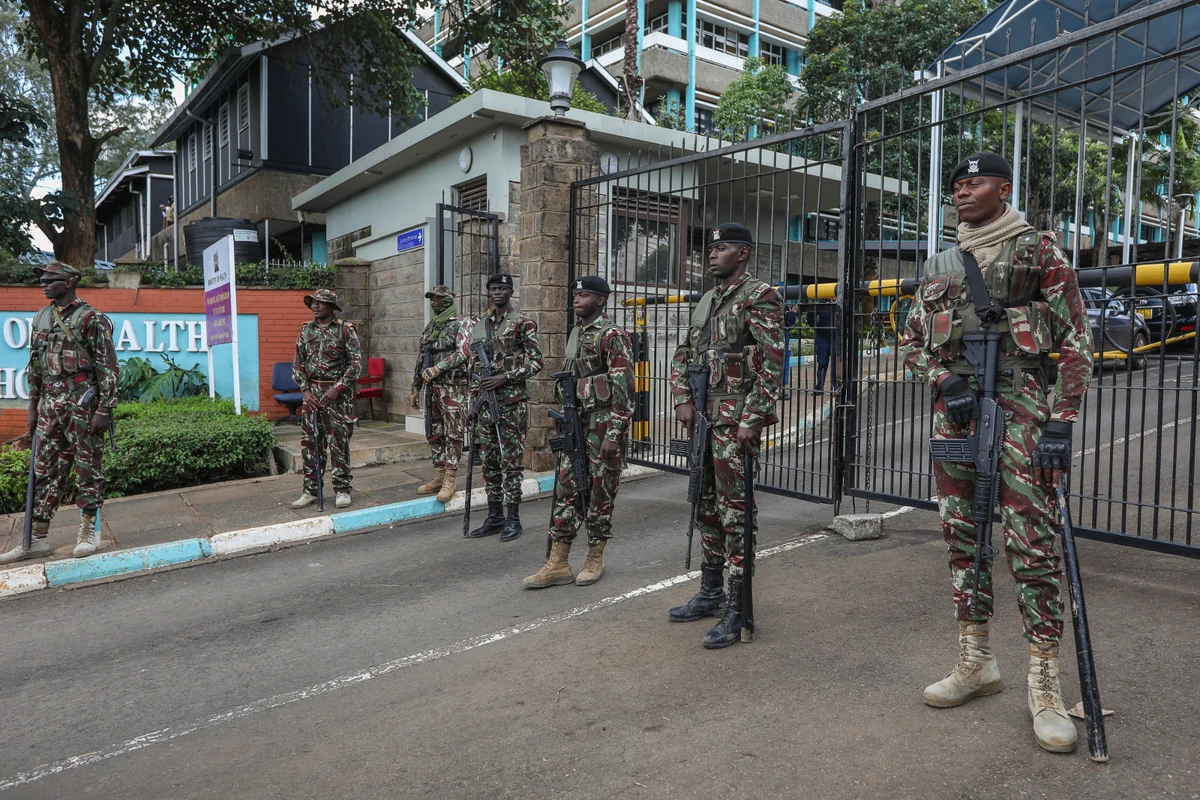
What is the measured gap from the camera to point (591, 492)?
200 inches

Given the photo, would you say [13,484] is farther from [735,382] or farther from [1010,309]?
[1010,309]

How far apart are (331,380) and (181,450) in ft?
7.11

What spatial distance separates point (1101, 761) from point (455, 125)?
967 cm

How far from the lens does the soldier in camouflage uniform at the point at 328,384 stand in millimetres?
7410

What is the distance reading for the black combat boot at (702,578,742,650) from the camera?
395 cm

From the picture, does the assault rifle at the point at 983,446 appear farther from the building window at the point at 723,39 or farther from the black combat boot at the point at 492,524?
the building window at the point at 723,39

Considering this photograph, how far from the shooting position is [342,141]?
18156mm

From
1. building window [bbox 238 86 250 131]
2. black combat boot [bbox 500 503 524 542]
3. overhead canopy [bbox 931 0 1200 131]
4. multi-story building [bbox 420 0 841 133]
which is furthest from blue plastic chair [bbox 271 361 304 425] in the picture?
multi-story building [bbox 420 0 841 133]

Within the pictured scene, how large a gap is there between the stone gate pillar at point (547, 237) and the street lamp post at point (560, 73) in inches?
5.4

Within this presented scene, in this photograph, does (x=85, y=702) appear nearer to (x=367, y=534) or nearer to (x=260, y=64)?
(x=367, y=534)

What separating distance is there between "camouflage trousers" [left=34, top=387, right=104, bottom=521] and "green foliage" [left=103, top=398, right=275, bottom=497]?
1614 mm

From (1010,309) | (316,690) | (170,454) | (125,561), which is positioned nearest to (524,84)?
(170,454)

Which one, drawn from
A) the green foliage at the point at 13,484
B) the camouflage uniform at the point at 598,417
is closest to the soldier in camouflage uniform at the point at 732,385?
the camouflage uniform at the point at 598,417

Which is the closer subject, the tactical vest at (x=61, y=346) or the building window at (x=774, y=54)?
the tactical vest at (x=61, y=346)
